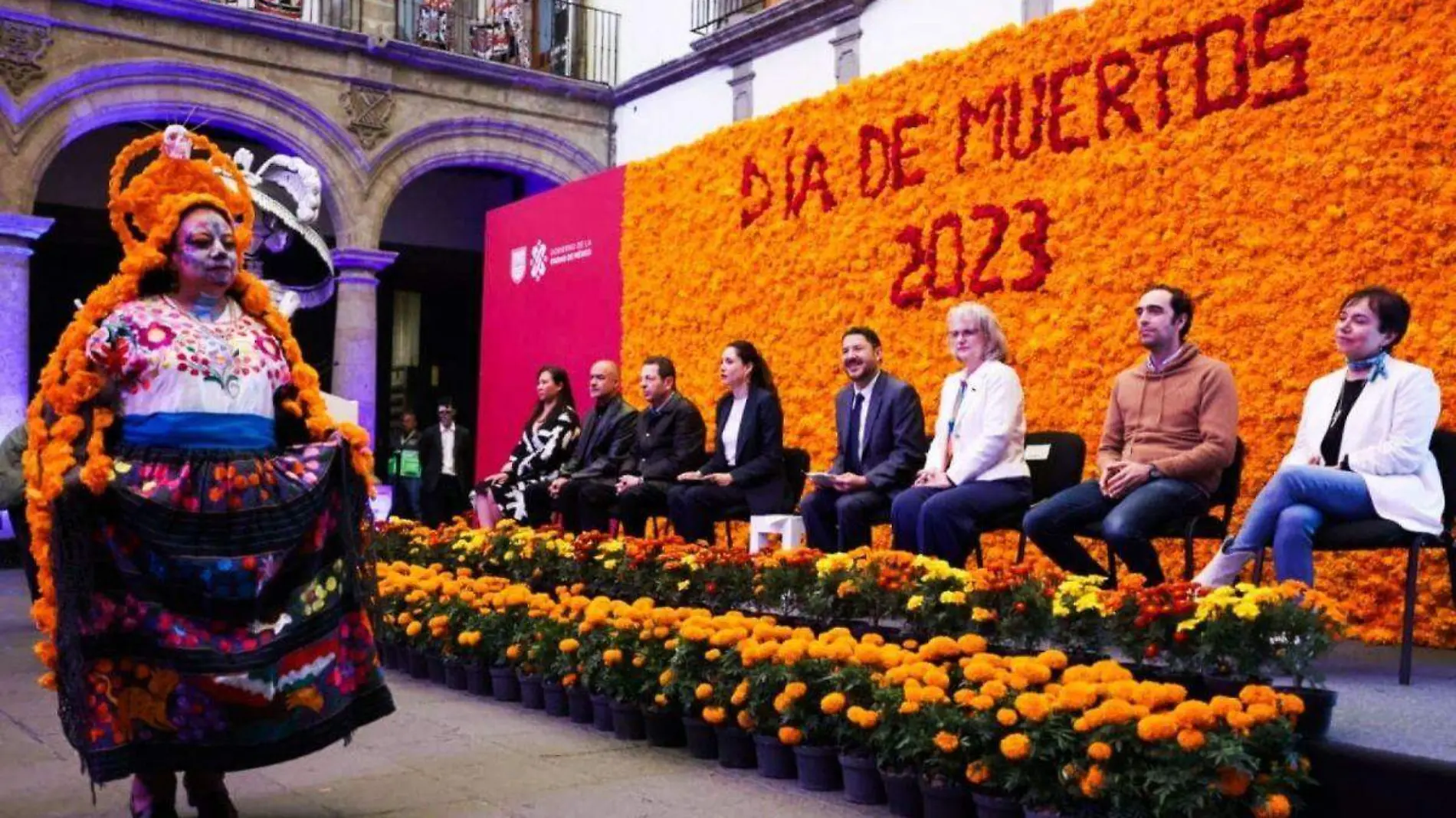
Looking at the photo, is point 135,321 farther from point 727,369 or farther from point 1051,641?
point 727,369

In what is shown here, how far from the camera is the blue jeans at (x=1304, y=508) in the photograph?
3.85 metres

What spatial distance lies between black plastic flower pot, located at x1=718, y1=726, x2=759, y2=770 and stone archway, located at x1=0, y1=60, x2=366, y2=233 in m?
9.08

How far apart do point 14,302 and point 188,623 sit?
10.2m

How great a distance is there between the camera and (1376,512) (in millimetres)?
3861

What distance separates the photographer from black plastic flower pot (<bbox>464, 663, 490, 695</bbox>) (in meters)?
5.09

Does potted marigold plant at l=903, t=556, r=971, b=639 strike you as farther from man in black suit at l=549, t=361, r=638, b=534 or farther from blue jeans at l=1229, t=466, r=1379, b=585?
man in black suit at l=549, t=361, r=638, b=534

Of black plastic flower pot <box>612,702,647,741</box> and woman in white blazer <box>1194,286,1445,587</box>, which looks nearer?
woman in white blazer <box>1194,286,1445,587</box>

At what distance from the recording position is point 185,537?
3.01 m

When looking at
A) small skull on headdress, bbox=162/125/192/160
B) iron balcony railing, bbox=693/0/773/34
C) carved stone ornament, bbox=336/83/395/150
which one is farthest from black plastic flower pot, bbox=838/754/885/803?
carved stone ornament, bbox=336/83/395/150

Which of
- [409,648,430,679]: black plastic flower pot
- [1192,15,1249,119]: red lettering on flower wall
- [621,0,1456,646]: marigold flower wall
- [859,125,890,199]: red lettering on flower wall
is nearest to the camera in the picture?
[621,0,1456,646]: marigold flower wall

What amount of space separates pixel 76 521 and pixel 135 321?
1.56 feet

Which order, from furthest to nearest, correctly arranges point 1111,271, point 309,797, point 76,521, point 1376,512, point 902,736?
point 1111,271 → point 1376,512 → point 309,797 → point 902,736 → point 76,521

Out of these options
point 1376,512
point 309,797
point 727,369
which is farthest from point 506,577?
point 1376,512

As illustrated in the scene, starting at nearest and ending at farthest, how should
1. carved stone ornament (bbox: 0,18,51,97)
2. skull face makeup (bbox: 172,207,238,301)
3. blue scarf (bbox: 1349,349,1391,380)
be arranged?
skull face makeup (bbox: 172,207,238,301)
blue scarf (bbox: 1349,349,1391,380)
carved stone ornament (bbox: 0,18,51,97)
